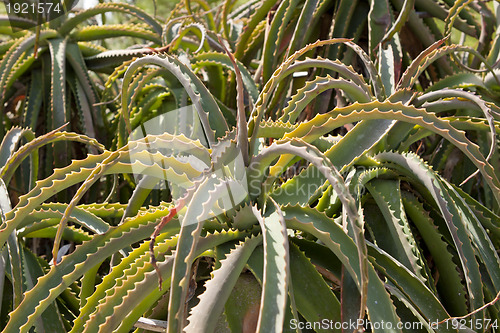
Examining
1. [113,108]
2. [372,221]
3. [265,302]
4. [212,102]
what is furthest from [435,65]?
[265,302]

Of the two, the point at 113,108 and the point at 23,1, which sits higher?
the point at 23,1

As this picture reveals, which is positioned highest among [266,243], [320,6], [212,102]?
[320,6]

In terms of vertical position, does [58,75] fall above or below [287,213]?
above

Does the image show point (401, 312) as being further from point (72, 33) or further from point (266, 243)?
point (72, 33)

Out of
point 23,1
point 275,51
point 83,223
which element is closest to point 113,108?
point 23,1

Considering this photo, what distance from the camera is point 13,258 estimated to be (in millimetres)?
890

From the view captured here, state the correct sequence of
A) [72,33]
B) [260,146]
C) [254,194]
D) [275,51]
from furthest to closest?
[72,33], [275,51], [260,146], [254,194]

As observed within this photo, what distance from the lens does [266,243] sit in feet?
2.11

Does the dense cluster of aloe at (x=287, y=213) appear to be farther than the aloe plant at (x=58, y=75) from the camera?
No

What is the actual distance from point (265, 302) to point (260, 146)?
0.30m

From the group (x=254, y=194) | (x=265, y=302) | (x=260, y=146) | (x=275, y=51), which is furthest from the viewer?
(x=275, y=51)

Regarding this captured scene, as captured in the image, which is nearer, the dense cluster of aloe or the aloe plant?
the dense cluster of aloe

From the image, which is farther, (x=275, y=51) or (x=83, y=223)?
(x=275, y=51)

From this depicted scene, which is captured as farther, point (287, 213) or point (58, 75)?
point (58, 75)
